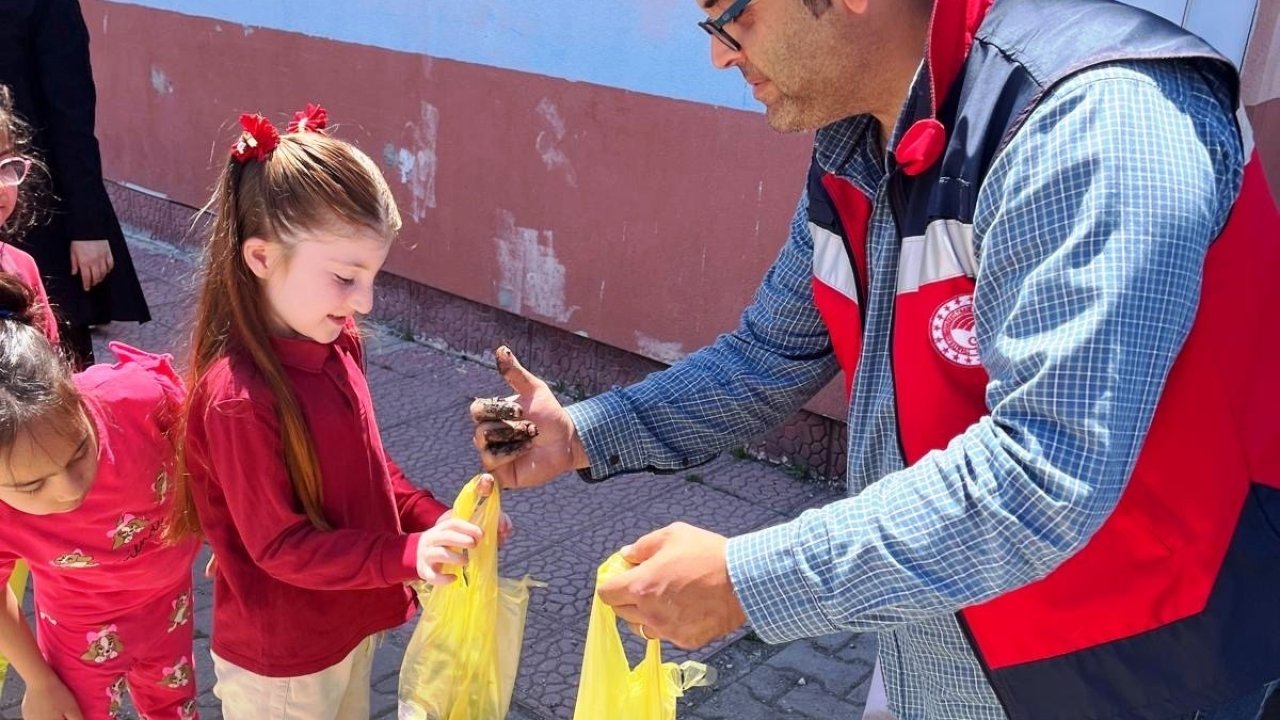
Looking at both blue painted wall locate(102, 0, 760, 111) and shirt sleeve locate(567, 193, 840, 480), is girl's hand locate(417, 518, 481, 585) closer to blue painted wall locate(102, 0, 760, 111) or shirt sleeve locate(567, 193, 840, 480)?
shirt sleeve locate(567, 193, 840, 480)

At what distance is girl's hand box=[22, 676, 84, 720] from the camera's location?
2459 millimetres

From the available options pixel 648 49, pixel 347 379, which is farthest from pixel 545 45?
pixel 347 379

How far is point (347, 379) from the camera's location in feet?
7.59

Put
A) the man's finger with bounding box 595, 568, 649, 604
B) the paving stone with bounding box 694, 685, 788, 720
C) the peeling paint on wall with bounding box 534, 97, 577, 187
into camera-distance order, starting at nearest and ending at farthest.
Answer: the man's finger with bounding box 595, 568, 649, 604
the paving stone with bounding box 694, 685, 788, 720
the peeling paint on wall with bounding box 534, 97, 577, 187

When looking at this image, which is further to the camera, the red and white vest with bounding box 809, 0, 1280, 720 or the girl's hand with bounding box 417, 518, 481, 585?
the girl's hand with bounding box 417, 518, 481, 585

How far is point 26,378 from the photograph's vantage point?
7.30 ft

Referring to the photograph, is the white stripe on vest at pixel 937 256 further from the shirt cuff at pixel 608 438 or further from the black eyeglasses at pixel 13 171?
the black eyeglasses at pixel 13 171

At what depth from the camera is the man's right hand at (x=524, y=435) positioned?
215 centimetres

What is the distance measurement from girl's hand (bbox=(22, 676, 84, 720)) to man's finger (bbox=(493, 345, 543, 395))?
1.21 m

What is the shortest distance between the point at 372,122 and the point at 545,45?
1.27 meters

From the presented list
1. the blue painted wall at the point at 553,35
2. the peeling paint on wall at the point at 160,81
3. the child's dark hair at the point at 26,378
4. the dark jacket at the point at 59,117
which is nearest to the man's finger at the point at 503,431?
the child's dark hair at the point at 26,378

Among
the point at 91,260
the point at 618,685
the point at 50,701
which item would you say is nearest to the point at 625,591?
the point at 618,685

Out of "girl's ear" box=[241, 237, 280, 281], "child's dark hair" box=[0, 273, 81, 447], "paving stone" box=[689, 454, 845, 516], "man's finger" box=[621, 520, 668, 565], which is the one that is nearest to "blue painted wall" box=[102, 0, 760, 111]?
"paving stone" box=[689, 454, 845, 516]

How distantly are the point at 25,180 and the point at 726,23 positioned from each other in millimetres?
2356
